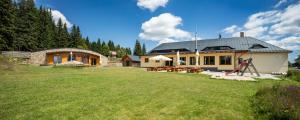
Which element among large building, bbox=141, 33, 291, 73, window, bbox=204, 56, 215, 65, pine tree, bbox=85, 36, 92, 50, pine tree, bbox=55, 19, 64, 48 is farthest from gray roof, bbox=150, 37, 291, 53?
pine tree, bbox=85, 36, 92, 50

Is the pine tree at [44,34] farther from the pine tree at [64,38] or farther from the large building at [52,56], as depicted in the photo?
the large building at [52,56]

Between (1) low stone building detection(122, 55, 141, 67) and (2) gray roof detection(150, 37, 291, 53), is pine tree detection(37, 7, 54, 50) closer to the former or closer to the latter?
(1) low stone building detection(122, 55, 141, 67)

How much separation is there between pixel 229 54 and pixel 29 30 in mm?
44752

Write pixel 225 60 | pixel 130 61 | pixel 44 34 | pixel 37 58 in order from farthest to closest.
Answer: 1. pixel 44 34
2. pixel 130 61
3. pixel 37 58
4. pixel 225 60

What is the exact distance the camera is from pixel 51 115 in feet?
13.5

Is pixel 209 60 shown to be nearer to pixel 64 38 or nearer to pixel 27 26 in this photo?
pixel 27 26

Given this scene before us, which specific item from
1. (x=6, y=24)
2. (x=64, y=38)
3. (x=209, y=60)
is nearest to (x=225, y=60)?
(x=209, y=60)

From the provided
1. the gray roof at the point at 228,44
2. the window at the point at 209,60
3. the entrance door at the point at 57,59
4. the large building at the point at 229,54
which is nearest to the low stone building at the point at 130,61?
the gray roof at the point at 228,44

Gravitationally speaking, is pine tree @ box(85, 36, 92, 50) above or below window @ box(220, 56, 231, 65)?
above

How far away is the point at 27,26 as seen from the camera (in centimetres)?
4428

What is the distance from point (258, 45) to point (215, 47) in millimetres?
5839

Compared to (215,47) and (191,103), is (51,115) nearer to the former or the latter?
(191,103)

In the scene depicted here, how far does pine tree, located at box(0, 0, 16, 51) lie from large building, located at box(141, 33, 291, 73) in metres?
27.7

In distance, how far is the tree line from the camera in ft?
115
